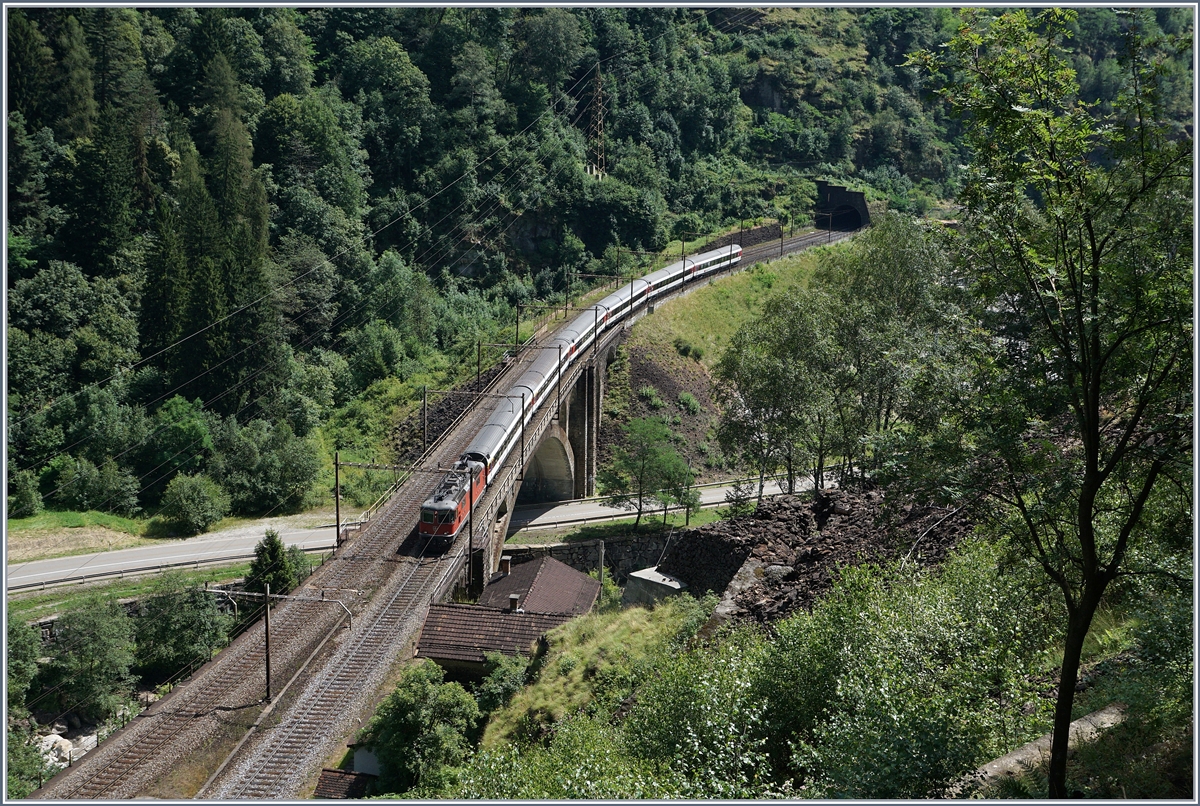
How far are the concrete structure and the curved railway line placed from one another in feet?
22.8

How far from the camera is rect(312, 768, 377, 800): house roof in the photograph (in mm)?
24453

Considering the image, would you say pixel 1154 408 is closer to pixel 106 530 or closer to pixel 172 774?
pixel 172 774

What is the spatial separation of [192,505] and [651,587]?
94.4ft

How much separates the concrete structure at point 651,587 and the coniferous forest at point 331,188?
2691cm

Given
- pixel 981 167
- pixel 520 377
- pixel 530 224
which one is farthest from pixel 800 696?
pixel 530 224

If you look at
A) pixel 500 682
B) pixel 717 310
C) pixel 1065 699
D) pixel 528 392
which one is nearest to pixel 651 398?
pixel 717 310

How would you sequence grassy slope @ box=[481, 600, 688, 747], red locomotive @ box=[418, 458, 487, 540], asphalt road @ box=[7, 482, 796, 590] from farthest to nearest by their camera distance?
1. asphalt road @ box=[7, 482, 796, 590]
2. red locomotive @ box=[418, 458, 487, 540]
3. grassy slope @ box=[481, 600, 688, 747]

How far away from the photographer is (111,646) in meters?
38.5

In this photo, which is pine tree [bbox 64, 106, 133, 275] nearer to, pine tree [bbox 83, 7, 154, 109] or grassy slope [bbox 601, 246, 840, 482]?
pine tree [bbox 83, 7, 154, 109]

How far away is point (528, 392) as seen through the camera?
158 feet

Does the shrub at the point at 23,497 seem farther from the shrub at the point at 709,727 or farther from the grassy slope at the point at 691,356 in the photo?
the shrub at the point at 709,727

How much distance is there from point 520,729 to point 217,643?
19775 millimetres

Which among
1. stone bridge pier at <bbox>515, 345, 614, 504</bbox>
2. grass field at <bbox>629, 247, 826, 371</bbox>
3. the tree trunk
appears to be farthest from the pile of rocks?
grass field at <bbox>629, 247, 826, 371</bbox>

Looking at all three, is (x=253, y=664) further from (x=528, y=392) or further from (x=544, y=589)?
(x=528, y=392)
